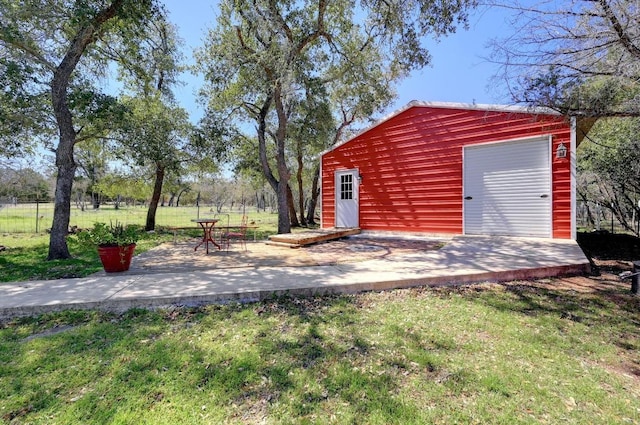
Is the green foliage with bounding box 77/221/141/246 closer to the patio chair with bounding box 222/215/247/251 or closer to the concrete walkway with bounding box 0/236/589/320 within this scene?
the concrete walkway with bounding box 0/236/589/320

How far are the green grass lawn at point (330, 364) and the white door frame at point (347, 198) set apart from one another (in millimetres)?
6827

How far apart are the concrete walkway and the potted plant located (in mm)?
213

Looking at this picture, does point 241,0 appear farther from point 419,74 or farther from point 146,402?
point 146,402

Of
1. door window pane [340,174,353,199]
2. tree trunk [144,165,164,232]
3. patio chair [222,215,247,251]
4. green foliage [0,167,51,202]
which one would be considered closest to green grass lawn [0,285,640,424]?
patio chair [222,215,247,251]

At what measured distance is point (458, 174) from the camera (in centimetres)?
820

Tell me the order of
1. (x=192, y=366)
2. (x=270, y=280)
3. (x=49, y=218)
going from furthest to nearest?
(x=49, y=218) → (x=270, y=280) → (x=192, y=366)

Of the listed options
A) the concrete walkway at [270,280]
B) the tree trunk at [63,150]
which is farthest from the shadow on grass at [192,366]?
the tree trunk at [63,150]

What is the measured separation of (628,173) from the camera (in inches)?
336

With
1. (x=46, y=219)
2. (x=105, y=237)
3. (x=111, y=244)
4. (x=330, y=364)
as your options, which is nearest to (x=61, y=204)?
(x=105, y=237)

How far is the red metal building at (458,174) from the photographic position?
22.5 ft

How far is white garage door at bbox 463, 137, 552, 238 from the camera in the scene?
7.01m

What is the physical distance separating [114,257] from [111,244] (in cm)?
21

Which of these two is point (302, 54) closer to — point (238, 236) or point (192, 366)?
point (238, 236)

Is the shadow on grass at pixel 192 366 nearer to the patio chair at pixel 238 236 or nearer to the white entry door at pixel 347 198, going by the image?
the patio chair at pixel 238 236
